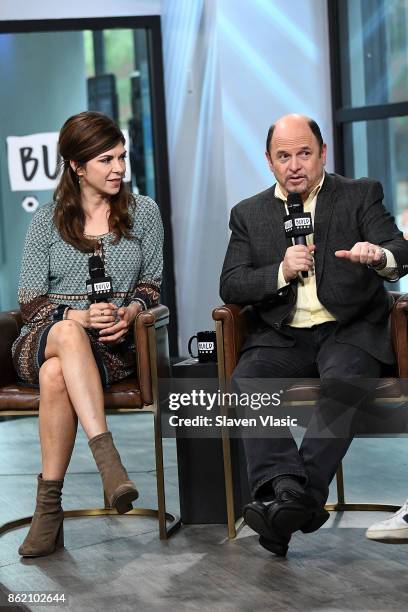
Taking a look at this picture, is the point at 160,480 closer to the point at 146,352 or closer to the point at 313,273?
the point at 146,352

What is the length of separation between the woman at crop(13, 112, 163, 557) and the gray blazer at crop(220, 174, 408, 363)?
0.36 m

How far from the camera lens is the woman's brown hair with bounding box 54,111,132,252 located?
3.88m

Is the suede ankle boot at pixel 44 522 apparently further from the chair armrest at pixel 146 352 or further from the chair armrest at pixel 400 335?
the chair armrest at pixel 400 335

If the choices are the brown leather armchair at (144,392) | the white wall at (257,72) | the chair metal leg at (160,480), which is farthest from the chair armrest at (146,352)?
the white wall at (257,72)

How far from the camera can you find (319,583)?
3.21m

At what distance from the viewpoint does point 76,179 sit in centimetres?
402

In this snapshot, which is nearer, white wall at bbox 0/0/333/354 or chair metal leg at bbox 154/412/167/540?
chair metal leg at bbox 154/412/167/540

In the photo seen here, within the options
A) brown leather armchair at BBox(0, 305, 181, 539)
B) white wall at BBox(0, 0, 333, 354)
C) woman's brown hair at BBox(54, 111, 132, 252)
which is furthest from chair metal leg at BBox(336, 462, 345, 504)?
white wall at BBox(0, 0, 333, 354)

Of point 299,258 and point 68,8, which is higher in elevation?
point 68,8

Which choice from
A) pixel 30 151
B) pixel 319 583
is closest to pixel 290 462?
pixel 319 583

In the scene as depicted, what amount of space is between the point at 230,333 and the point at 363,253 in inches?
21.6

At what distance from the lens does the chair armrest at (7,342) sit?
3.95m

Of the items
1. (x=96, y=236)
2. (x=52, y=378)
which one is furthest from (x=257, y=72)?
(x=52, y=378)

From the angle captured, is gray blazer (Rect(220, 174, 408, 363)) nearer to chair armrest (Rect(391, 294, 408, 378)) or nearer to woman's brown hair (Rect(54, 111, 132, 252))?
chair armrest (Rect(391, 294, 408, 378))
